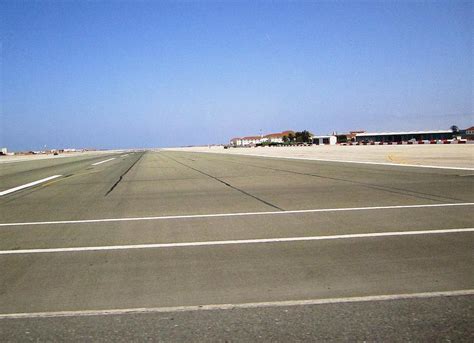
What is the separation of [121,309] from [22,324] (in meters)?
0.96

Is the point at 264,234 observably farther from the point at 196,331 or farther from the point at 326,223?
the point at 196,331

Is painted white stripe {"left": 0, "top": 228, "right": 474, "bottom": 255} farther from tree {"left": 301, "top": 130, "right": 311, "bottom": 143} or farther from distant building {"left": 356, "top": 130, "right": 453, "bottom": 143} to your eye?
tree {"left": 301, "top": 130, "right": 311, "bottom": 143}

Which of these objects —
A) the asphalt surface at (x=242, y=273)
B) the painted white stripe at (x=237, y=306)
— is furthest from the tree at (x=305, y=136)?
the painted white stripe at (x=237, y=306)

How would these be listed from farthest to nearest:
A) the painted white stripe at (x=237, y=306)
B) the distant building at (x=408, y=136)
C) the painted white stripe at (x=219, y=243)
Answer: the distant building at (x=408, y=136), the painted white stripe at (x=219, y=243), the painted white stripe at (x=237, y=306)

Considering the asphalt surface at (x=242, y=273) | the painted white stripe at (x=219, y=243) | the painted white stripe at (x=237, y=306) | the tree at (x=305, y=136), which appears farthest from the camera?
the tree at (x=305, y=136)

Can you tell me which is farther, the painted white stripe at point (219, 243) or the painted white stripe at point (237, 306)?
the painted white stripe at point (219, 243)

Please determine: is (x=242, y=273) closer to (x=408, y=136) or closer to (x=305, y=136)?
(x=408, y=136)

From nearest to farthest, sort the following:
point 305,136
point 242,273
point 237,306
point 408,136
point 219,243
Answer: point 237,306 < point 242,273 < point 219,243 < point 408,136 < point 305,136

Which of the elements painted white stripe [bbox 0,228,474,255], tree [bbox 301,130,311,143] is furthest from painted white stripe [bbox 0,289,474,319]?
tree [bbox 301,130,311,143]

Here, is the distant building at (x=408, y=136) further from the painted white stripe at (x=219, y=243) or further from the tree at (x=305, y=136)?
the painted white stripe at (x=219, y=243)

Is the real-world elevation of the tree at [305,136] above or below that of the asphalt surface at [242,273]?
above

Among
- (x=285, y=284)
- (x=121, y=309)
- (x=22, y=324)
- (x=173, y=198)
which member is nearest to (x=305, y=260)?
(x=285, y=284)

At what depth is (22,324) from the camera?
13.6 ft

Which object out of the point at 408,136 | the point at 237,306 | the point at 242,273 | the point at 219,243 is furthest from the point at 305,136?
the point at 237,306
